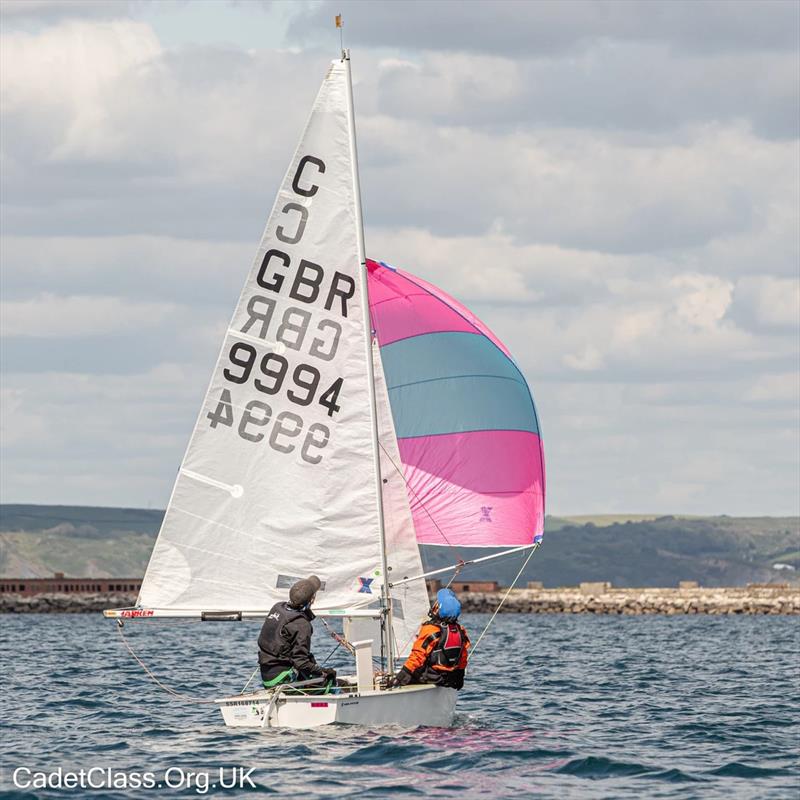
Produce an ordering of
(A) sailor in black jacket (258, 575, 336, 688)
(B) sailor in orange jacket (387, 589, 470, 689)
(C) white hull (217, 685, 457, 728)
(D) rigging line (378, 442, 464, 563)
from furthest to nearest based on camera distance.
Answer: (D) rigging line (378, 442, 464, 563), (B) sailor in orange jacket (387, 589, 470, 689), (A) sailor in black jacket (258, 575, 336, 688), (C) white hull (217, 685, 457, 728)

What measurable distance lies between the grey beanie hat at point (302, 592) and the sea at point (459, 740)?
179 cm

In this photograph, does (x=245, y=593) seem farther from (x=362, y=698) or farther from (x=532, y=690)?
(x=532, y=690)

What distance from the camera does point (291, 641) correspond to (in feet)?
76.4

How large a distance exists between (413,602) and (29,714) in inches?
A: 327

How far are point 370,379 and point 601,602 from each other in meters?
92.1

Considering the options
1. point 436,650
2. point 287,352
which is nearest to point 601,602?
point 287,352

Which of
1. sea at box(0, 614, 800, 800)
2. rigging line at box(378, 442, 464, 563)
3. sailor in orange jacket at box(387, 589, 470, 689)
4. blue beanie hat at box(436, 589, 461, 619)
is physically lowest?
sea at box(0, 614, 800, 800)

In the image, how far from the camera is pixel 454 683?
78.6 ft

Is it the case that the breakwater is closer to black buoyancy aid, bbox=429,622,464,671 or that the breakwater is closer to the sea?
the sea

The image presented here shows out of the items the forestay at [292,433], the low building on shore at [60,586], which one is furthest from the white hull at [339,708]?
the low building on shore at [60,586]

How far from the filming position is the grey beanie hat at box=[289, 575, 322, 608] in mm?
23266

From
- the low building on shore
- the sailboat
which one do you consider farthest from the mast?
the low building on shore

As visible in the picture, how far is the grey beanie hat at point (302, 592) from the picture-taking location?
76.3 ft

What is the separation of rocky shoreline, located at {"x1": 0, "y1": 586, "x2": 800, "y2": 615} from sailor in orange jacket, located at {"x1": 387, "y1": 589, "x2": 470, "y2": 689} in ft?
280
